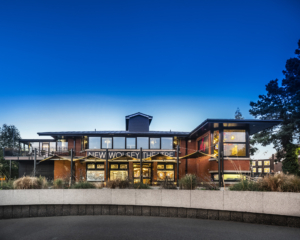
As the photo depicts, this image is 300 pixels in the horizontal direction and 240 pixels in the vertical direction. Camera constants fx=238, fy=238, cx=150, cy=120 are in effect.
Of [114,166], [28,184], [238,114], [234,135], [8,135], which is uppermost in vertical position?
[238,114]

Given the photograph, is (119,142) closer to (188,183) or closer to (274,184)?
(188,183)

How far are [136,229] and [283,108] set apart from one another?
23.6 meters

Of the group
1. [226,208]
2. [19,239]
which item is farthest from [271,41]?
[19,239]

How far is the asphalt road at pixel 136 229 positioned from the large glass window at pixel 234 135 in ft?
32.9

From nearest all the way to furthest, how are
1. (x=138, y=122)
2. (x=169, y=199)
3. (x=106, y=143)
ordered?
(x=169, y=199) < (x=106, y=143) < (x=138, y=122)

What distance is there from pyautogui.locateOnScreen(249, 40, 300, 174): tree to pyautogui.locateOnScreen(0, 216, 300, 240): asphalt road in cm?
1884

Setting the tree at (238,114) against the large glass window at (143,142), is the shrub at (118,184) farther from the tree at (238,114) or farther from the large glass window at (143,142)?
the tree at (238,114)

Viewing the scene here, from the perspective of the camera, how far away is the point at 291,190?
755 cm

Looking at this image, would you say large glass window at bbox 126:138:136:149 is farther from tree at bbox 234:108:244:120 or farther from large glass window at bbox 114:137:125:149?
tree at bbox 234:108:244:120

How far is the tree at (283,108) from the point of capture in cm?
2414

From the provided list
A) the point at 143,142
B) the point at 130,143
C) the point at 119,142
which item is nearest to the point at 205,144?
the point at 143,142

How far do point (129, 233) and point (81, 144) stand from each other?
1786 cm

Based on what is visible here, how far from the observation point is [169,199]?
353 inches

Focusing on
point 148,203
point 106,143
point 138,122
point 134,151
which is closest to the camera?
point 148,203
